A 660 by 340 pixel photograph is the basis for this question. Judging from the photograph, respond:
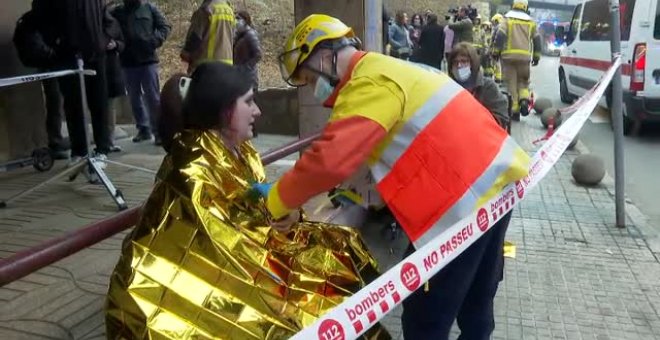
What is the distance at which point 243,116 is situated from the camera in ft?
7.81

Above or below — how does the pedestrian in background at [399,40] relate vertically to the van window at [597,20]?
below

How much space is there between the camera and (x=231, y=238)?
208 centimetres

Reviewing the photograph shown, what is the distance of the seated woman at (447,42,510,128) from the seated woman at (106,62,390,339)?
131 inches

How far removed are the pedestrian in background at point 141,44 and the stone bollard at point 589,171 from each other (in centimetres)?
443

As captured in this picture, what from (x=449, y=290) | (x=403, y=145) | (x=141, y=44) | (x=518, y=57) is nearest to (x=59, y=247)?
(x=403, y=145)

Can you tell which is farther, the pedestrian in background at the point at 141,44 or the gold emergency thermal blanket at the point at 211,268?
the pedestrian in background at the point at 141,44

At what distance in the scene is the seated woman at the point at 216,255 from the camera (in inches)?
76.4

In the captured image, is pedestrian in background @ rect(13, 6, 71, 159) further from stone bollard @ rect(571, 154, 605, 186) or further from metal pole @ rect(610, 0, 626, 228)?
stone bollard @ rect(571, 154, 605, 186)

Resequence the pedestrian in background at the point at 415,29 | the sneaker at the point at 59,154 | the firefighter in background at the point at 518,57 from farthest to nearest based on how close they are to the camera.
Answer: the pedestrian in background at the point at 415,29, the firefighter in background at the point at 518,57, the sneaker at the point at 59,154

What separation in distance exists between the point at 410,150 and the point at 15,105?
17.6ft

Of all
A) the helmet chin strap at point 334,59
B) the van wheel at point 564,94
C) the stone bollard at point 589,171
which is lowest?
the van wheel at point 564,94

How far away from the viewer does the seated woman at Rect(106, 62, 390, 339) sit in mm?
1941

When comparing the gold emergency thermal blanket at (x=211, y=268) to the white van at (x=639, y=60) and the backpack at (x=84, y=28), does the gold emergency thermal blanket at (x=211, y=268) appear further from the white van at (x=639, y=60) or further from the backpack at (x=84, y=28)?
the white van at (x=639, y=60)

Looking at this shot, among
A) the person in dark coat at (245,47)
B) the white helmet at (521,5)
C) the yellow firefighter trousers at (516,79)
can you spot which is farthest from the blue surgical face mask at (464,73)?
the white helmet at (521,5)
